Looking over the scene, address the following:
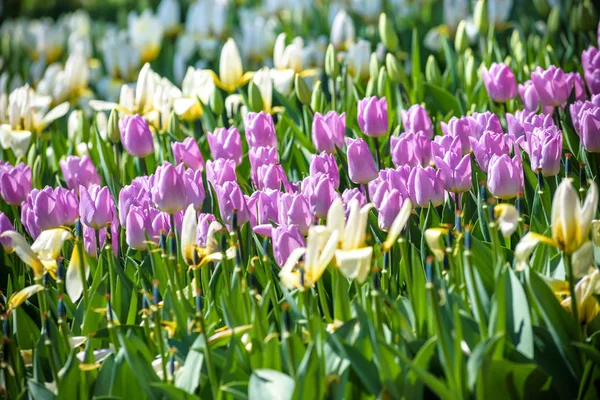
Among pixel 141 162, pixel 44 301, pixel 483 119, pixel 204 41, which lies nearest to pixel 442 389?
pixel 44 301

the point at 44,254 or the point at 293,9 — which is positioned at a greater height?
the point at 293,9

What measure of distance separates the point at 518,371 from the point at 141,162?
1762 millimetres

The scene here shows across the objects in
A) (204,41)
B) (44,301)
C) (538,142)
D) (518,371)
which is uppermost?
(204,41)

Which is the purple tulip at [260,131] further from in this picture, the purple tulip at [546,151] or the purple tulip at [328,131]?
the purple tulip at [546,151]

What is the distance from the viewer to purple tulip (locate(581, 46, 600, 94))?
3057mm

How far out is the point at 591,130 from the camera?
230 centimetres

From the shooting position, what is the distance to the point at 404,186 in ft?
6.93

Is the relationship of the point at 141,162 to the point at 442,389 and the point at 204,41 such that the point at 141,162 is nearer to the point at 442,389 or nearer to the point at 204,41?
the point at 442,389

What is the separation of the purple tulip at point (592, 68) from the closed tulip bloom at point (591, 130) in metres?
0.79

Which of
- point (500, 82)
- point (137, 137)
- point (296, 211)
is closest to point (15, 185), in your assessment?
point (137, 137)

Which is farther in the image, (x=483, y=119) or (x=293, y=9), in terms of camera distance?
(x=293, y=9)

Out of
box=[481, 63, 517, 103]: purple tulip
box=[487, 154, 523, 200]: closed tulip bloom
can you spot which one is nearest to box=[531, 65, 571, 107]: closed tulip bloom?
box=[481, 63, 517, 103]: purple tulip

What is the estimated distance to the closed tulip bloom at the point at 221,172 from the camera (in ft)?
7.73

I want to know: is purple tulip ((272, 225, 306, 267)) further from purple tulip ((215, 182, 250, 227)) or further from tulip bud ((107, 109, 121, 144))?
tulip bud ((107, 109, 121, 144))
